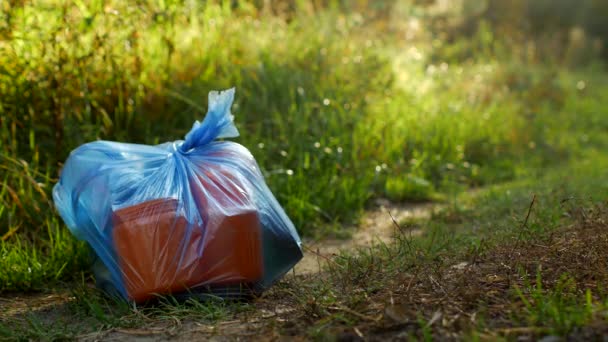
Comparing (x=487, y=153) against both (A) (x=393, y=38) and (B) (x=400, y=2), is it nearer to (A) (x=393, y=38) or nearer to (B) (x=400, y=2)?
(A) (x=393, y=38)

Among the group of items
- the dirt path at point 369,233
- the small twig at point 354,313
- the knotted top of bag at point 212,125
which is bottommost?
the dirt path at point 369,233

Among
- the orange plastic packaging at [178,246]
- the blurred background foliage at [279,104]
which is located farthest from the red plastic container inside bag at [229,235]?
the blurred background foliage at [279,104]

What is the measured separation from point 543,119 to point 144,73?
4185 mm

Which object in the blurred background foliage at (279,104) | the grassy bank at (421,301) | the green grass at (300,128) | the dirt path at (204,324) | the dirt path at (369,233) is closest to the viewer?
the grassy bank at (421,301)

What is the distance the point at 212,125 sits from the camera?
3105 millimetres

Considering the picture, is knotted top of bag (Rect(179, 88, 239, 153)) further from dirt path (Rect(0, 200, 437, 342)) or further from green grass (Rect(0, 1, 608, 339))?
green grass (Rect(0, 1, 608, 339))

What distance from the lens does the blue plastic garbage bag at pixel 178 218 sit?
2.70 meters

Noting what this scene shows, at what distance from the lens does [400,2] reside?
914 cm

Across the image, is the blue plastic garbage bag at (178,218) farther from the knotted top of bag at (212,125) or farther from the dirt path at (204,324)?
the dirt path at (204,324)

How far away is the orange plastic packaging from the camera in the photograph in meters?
2.70

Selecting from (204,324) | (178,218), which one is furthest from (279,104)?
(204,324)

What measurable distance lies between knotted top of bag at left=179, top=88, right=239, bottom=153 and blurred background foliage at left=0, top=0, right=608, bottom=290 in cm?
77

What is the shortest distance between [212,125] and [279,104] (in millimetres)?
2306

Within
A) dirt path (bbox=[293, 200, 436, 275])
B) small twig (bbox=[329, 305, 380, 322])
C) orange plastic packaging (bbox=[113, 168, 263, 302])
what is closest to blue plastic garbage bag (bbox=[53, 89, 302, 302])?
orange plastic packaging (bbox=[113, 168, 263, 302])
